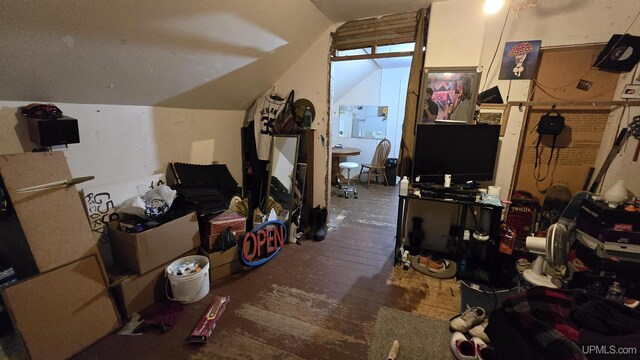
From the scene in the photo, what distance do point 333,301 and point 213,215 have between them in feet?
4.18

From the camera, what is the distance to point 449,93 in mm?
2410

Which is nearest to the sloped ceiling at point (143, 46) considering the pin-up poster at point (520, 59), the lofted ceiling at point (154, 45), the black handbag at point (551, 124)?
the lofted ceiling at point (154, 45)

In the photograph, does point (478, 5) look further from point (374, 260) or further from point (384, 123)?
point (384, 123)

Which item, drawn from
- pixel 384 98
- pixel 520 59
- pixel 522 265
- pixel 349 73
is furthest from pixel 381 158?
pixel 522 265

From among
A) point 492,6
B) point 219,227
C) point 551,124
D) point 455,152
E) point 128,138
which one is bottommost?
point 219,227

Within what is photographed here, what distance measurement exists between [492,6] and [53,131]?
3.14 meters

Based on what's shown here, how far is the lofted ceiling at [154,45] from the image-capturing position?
4.31 ft

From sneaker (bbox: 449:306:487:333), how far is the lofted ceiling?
101 inches

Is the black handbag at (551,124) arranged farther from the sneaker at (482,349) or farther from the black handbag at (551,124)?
the sneaker at (482,349)

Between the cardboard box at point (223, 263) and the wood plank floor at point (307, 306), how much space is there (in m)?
0.08

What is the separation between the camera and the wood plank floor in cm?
159

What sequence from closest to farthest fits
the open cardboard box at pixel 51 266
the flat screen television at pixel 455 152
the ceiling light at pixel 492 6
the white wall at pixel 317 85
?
the open cardboard box at pixel 51 266, the ceiling light at pixel 492 6, the flat screen television at pixel 455 152, the white wall at pixel 317 85

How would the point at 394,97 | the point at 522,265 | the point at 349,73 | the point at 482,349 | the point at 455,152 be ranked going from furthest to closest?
the point at 394,97
the point at 349,73
the point at 455,152
the point at 522,265
the point at 482,349

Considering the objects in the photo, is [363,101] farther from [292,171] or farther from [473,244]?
[473,244]
